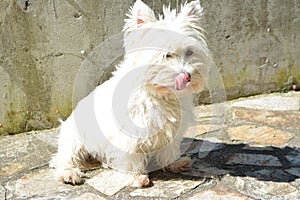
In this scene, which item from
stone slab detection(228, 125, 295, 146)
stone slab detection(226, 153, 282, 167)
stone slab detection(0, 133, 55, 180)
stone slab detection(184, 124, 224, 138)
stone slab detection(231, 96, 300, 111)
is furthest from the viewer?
stone slab detection(231, 96, 300, 111)

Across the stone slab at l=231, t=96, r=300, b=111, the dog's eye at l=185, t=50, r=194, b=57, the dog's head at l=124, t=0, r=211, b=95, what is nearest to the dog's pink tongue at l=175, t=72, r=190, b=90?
the dog's head at l=124, t=0, r=211, b=95

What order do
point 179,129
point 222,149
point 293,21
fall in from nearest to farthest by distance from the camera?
point 179,129 < point 222,149 < point 293,21

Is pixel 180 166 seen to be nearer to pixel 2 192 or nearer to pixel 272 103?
pixel 2 192

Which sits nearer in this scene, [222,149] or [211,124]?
[222,149]

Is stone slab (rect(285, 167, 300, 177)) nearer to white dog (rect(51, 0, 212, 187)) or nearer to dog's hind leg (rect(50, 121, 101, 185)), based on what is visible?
white dog (rect(51, 0, 212, 187))

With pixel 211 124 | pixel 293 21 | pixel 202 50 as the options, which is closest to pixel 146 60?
pixel 202 50

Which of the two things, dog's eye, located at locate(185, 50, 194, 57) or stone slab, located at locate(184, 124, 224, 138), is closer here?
dog's eye, located at locate(185, 50, 194, 57)

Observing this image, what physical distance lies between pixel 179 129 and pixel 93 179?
2.40ft

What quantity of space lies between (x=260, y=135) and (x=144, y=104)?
135 centimetres

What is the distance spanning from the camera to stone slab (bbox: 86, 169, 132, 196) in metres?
3.17

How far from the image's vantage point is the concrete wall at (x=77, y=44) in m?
4.16

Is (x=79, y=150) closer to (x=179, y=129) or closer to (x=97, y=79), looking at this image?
(x=179, y=129)

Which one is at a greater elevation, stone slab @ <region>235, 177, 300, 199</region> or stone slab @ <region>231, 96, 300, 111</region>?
stone slab @ <region>231, 96, 300, 111</region>

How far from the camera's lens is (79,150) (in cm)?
340
